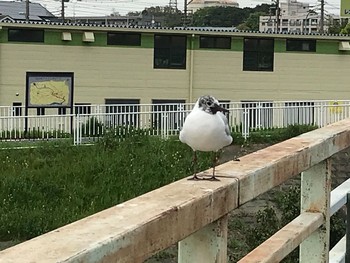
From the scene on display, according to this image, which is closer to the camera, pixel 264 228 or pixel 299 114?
pixel 264 228

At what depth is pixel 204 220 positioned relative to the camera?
1721mm

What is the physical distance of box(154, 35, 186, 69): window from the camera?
2284 cm

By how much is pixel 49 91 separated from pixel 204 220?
57.9 feet

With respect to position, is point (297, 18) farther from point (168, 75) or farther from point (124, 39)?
point (124, 39)

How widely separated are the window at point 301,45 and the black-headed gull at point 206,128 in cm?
2233

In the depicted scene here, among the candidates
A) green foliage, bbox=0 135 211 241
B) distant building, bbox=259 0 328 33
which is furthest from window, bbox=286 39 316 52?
distant building, bbox=259 0 328 33

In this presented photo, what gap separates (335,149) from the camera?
288cm

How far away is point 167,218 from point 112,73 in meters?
20.9

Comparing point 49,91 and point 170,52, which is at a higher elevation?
point 170,52

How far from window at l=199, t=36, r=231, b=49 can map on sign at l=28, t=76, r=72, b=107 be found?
5720 mm

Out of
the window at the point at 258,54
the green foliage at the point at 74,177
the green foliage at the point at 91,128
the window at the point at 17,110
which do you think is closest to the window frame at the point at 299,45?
the window at the point at 258,54

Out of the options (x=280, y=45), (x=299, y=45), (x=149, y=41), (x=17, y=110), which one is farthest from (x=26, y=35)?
(x=299, y=45)

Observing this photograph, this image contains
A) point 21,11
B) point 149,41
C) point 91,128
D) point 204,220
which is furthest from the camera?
point 21,11

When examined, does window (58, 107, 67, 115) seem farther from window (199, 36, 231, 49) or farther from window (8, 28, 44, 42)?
window (199, 36, 231, 49)
